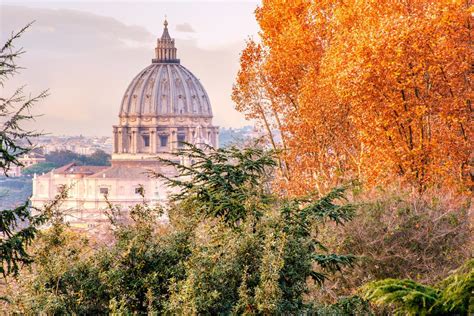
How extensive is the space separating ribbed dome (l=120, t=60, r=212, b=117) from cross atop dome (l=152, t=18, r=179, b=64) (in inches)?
148

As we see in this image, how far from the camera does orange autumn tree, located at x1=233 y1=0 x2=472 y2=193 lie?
19.8 m

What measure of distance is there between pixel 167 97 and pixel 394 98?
5966 inches

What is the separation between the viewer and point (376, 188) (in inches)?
758

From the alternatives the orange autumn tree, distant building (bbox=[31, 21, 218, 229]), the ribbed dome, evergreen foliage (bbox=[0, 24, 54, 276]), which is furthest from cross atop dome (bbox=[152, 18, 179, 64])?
evergreen foliage (bbox=[0, 24, 54, 276])

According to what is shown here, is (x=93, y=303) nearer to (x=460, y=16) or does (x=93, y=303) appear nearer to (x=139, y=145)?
(x=460, y=16)

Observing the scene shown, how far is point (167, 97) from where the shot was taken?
560 ft

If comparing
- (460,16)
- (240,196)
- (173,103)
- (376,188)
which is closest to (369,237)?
(376,188)

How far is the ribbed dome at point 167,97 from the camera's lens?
6698 inches

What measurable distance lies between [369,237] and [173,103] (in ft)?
505

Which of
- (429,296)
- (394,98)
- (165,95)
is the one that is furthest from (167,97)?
(429,296)

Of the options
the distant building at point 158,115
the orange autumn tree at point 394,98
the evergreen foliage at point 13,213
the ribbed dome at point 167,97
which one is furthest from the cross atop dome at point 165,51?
the evergreen foliage at point 13,213

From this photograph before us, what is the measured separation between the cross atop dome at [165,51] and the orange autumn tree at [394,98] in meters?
154

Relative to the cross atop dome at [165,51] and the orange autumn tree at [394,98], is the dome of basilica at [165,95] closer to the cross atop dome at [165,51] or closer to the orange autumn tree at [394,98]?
the cross atop dome at [165,51]

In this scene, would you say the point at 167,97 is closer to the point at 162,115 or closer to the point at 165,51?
the point at 162,115
